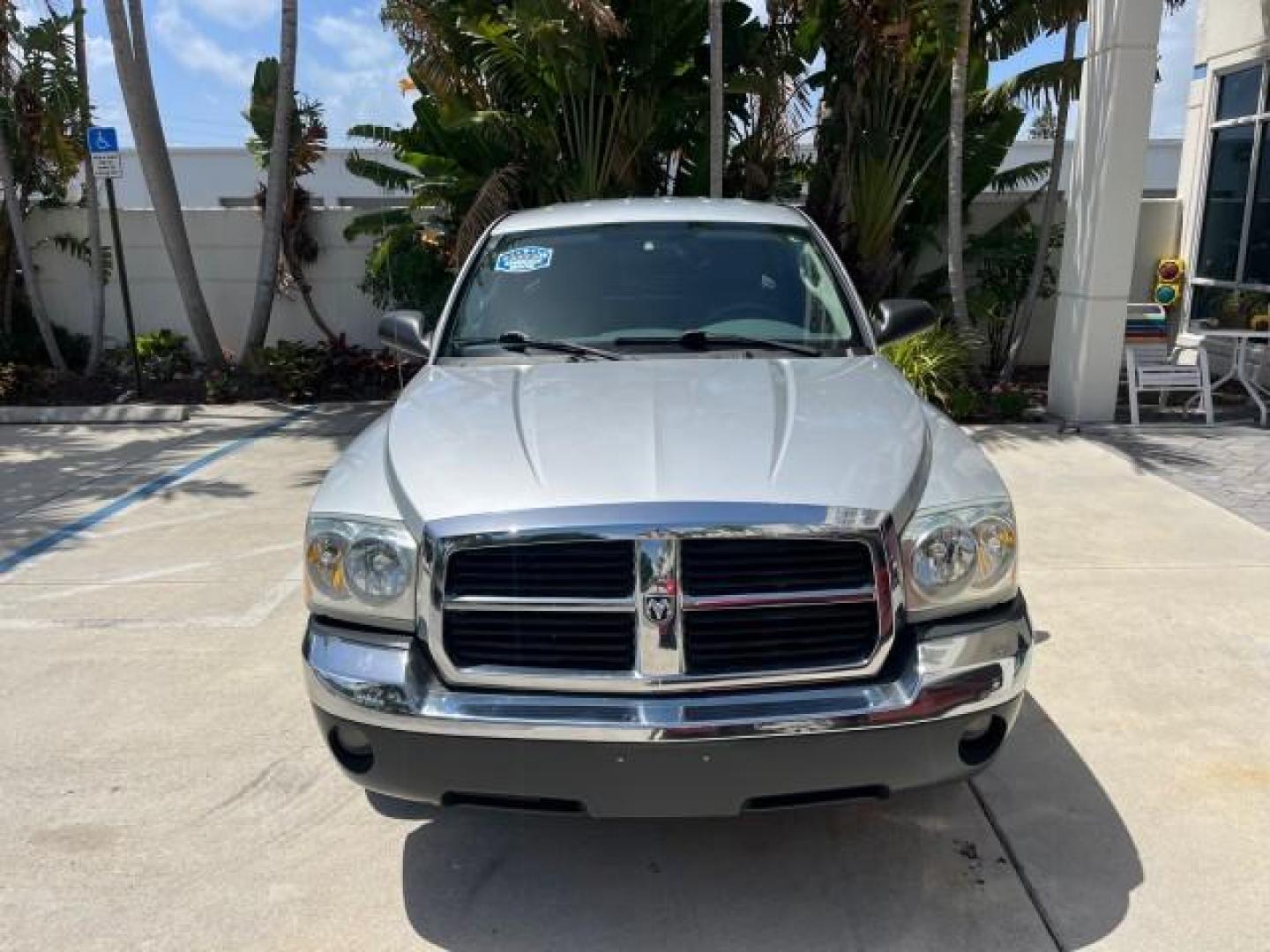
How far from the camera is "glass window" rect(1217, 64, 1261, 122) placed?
10367 mm

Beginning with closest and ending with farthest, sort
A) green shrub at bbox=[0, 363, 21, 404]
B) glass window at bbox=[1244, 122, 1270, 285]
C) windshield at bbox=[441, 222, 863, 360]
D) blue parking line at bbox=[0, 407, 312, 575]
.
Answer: windshield at bbox=[441, 222, 863, 360]
blue parking line at bbox=[0, 407, 312, 575]
glass window at bbox=[1244, 122, 1270, 285]
green shrub at bbox=[0, 363, 21, 404]

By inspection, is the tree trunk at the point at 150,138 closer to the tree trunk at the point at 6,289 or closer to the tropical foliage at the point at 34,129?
the tropical foliage at the point at 34,129

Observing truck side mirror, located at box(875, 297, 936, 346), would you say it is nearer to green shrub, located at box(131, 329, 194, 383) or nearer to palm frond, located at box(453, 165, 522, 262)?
palm frond, located at box(453, 165, 522, 262)

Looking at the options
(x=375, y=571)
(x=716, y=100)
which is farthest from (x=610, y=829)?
(x=716, y=100)

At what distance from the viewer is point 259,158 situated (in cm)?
1209

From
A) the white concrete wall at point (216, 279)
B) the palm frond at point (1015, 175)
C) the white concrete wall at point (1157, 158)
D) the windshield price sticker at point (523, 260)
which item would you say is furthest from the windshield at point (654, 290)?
the white concrete wall at point (1157, 158)

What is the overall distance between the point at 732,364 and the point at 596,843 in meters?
1.67

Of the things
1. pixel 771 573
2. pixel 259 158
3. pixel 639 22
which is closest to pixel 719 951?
pixel 771 573

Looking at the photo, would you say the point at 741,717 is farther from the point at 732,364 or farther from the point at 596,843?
the point at 732,364

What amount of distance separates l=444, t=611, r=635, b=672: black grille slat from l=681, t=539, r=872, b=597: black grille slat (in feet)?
0.75

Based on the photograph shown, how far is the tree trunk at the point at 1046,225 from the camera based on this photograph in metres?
9.71

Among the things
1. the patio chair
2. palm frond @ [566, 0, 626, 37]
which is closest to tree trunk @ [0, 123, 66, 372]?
palm frond @ [566, 0, 626, 37]

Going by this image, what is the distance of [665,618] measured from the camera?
8.27 feet

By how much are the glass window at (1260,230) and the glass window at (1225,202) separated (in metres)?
0.17
